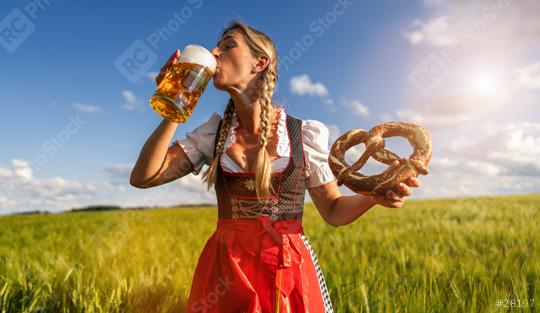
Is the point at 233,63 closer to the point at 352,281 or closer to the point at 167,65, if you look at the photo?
the point at 167,65

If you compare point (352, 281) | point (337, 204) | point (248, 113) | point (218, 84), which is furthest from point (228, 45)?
point (352, 281)

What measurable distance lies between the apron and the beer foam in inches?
18.8

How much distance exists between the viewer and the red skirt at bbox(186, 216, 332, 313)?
1.84 meters

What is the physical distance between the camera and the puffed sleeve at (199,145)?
7.47 feet

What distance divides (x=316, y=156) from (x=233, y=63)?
1.97 ft

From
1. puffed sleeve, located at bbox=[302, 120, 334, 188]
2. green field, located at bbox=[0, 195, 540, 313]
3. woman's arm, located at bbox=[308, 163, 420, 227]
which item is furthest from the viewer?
green field, located at bbox=[0, 195, 540, 313]

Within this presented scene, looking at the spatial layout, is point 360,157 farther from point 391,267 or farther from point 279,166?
point 391,267

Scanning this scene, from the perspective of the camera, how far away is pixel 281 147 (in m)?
2.12

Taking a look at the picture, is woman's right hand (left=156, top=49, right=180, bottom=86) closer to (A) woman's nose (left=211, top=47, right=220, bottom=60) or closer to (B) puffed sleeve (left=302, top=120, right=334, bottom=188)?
(A) woman's nose (left=211, top=47, right=220, bottom=60)

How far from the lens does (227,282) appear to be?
1878mm

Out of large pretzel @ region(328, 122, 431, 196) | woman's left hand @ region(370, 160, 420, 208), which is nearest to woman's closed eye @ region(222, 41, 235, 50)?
large pretzel @ region(328, 122, 431, 196)

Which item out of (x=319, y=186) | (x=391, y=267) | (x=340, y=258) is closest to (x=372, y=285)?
(x=391, y=267)

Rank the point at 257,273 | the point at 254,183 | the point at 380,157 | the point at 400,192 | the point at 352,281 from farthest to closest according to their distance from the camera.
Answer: the point at 352,281
the point at 254,183
the point at 257,273
the point at 380,157
the point at 400,192

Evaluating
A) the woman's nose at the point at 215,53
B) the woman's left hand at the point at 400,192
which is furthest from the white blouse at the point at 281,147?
the woman's left hand at the point at 400,192
